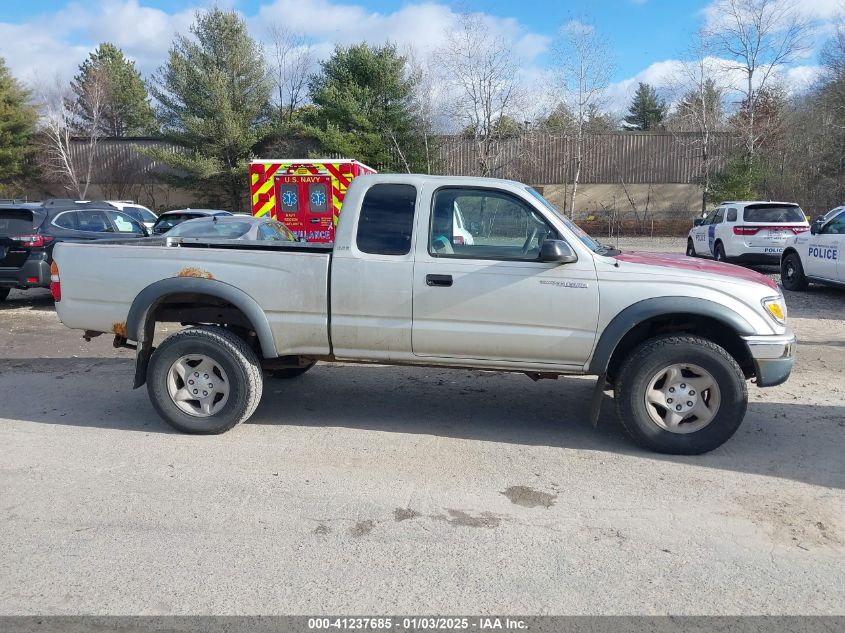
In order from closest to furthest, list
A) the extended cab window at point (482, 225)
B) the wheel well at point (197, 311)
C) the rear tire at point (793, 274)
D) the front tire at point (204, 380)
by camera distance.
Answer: the extended cab window at point (482, 225)
the front tire at point (204, 380)
the wheel well at point (197, 311)
the rear tire at point (793, 274)

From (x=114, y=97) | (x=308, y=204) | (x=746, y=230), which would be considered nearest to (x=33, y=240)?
(x=308, y=204)

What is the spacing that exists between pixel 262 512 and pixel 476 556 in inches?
53.4

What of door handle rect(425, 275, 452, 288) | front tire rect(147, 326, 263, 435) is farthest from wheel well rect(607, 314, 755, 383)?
front tire rect(147, 326, 263, 435)

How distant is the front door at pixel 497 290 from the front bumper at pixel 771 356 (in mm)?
1140

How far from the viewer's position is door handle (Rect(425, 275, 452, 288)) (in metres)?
5.09

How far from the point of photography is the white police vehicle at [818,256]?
1179cm

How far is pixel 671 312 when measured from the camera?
490cm

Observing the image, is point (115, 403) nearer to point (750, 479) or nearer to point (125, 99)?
point (750, 479)

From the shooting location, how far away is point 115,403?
6.50 metres

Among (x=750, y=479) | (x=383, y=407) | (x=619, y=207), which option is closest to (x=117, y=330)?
(x=383, y=407)

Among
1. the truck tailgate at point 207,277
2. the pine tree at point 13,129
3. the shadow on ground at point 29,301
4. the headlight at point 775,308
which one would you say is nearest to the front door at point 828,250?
the headlight at point 775,308

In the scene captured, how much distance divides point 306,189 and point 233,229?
339cm

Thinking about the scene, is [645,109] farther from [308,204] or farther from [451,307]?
[451,307]

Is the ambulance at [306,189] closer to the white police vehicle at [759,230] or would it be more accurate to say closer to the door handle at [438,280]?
the white police vehicle at [759,230]
